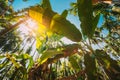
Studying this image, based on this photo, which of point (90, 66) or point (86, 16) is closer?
point (90, 66)

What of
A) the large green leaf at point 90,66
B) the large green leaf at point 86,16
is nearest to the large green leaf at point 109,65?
the large green leaf at point 90,66

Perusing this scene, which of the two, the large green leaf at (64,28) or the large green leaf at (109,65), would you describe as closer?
the large green leaf at (109,65)

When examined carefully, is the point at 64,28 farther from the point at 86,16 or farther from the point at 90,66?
the point at 90,66

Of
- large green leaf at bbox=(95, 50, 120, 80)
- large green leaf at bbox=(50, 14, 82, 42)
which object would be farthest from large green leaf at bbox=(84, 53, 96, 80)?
large green leaf at bbox=(50, 14, 82, 42)

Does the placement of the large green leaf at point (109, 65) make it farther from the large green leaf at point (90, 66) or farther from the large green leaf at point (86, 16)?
the large green leaf at point (86, 16)

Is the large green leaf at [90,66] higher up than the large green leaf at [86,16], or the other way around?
the large green leaf at [86,16]

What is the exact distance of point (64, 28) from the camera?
5.22 ft

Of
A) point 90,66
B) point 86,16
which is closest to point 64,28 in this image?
point 86,16

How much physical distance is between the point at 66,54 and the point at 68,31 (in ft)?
0.69

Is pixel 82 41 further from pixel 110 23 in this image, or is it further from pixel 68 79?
pixel 110 23

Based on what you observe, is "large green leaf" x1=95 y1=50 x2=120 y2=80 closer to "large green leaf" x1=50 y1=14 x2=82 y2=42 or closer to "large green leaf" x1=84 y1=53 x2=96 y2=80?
"large green leaf" x1=84 y1=53 x2=96 y2=80

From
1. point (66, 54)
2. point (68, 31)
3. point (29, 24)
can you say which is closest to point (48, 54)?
point (66, 54)

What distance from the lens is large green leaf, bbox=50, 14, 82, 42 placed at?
5.18 feet

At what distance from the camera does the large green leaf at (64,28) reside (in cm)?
158
